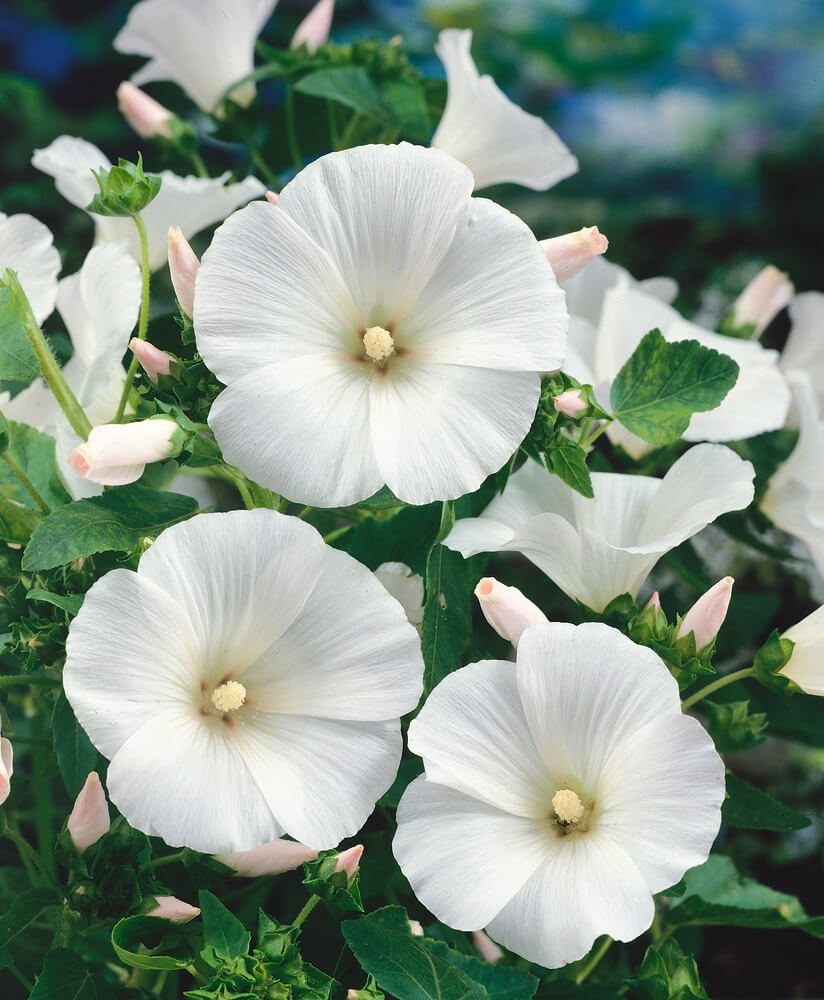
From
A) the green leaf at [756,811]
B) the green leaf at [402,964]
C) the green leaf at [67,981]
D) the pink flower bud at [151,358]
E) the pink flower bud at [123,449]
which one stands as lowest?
the green leaf at [67,981]

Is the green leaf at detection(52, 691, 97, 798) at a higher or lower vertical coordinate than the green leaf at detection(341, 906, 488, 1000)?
higher

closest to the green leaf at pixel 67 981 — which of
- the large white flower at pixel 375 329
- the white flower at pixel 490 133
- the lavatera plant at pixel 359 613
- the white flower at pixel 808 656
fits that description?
the lavatera plant at pixel 359 613

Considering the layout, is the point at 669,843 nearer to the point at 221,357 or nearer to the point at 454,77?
the point at 221,357

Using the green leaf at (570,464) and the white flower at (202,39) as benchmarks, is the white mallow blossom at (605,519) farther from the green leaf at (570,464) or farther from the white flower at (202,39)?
the white flower at (202,39)

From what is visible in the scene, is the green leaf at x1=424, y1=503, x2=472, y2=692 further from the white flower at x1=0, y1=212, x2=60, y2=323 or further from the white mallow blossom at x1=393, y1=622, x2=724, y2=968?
the white flower at x1=0, y1=212, x2=60, y2=323

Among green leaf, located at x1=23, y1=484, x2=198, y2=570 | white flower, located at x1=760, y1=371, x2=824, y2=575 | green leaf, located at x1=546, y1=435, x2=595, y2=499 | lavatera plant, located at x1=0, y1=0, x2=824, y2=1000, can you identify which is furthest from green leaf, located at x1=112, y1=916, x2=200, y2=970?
white flower, located at x1=760, y1=371, x2=824, y2=575
